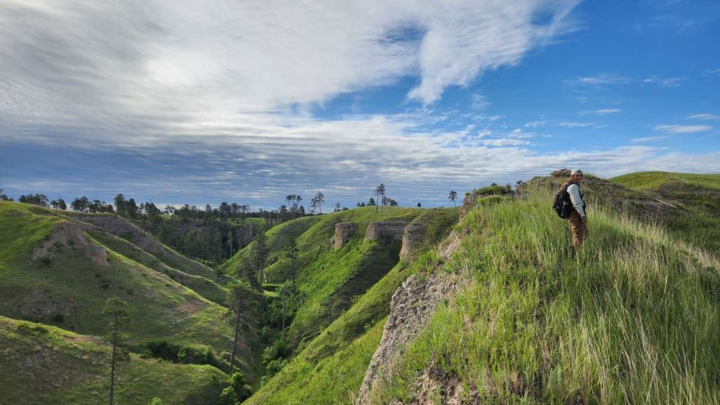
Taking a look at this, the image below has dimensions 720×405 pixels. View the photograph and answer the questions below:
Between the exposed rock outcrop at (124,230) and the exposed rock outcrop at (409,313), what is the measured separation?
107 m

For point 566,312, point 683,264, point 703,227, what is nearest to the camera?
point 566,312

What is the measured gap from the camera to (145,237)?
99.6 metres

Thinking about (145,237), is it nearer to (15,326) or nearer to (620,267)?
(15,326)

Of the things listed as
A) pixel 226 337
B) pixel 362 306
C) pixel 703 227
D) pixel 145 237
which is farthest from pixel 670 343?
pixel 145 237

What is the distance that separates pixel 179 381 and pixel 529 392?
50362mm

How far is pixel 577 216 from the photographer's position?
866 cm

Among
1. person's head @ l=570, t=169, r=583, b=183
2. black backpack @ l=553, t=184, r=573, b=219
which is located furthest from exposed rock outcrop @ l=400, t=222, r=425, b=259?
black backpack @ l=553, t=184, r=573, b=219

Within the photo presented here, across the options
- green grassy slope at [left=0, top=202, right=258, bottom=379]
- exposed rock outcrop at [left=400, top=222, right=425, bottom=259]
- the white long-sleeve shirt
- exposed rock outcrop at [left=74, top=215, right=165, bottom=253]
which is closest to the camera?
the white long-sleeve shirt

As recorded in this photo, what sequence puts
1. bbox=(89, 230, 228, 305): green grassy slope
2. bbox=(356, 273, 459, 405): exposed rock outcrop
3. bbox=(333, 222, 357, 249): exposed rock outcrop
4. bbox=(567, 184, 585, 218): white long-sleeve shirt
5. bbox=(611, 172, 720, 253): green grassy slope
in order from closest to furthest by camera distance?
1. bbox=(567, 184, 585, 218): white long-sleeve shirt
2. bbox=(356, 273, 459, 405): exposed rock outcrop
3. bbox=(611, 172, 720, 253): green grassy slope
4. bbox=(89, 230, 228, 305): green grassy slope
5. bbox=(333, 222, 357, 249): exposed rock outcrop

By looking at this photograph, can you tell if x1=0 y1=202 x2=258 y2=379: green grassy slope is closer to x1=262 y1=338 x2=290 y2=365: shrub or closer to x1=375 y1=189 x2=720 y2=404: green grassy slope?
x1=262 y1=338 x2=290 y2=365: shrub

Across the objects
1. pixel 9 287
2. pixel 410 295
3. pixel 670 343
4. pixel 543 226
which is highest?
pixel 543 226

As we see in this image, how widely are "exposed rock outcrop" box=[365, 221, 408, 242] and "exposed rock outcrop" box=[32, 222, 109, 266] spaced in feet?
199

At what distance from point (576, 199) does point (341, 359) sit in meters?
19.7

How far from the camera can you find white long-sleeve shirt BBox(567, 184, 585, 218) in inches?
322
